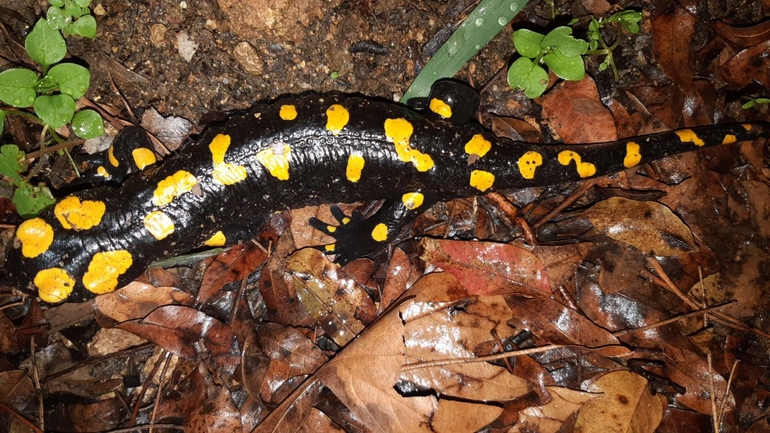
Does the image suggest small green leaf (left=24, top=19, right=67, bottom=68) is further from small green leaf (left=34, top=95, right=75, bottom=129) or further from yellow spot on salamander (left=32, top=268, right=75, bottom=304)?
yellow spot on salamander (left=32, top=268, right=75, bottom=304)

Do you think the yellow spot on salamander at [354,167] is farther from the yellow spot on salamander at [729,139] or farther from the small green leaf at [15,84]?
the yellow spot on salamander at [729,139]

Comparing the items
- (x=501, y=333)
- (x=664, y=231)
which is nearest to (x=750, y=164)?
(x=664, y=231)

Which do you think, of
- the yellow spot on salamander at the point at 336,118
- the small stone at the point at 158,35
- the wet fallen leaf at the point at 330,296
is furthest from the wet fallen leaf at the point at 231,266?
the small stone at the point at 158,35

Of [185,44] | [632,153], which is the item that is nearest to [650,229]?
[632,153]

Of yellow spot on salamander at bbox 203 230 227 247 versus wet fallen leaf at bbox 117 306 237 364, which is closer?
wet fallen leaf at bbox 117 306 237 364

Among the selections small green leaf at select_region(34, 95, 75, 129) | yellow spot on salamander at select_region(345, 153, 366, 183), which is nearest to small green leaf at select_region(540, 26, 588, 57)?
yellow spot on salamander at select_region(345, 153, 366, 183)
